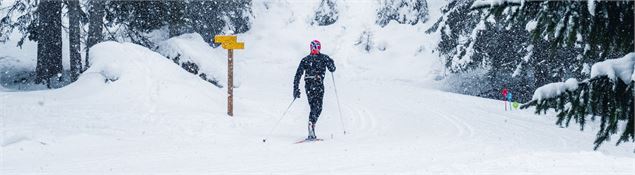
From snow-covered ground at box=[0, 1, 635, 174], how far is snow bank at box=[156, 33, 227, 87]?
1775mm

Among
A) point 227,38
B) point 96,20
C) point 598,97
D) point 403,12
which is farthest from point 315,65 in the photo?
point 403,12

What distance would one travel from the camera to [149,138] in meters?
9.34

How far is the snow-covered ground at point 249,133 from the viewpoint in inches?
260

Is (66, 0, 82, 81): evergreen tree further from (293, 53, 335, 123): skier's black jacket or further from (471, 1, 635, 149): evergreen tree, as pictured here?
(471, 1, 635, 149): evergreen tree

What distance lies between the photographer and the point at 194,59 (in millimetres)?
20141

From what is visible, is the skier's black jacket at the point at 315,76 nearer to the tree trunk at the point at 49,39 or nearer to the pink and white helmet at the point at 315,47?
the pink and white helmet at the point at 315,47

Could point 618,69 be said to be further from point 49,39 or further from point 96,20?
point 49,39

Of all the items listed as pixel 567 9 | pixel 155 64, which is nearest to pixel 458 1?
pixel 155 64

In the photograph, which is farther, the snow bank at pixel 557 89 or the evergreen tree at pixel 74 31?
the evergreen tree at pixel 74 31

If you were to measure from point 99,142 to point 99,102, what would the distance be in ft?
9.20

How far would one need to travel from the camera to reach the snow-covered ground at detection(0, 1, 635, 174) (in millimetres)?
6598

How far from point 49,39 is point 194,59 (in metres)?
4.46

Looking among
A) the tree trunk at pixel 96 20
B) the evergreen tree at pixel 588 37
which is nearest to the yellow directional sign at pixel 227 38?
the evergreen tree at pixel 588 37

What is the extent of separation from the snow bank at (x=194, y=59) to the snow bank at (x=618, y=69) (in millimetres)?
15772
